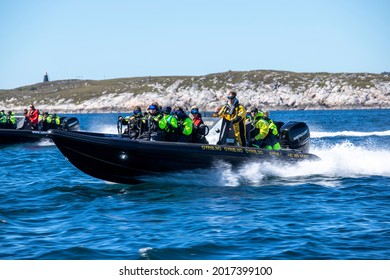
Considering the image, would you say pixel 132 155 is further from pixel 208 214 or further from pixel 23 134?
pixel 23 134

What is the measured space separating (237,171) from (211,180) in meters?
0.68

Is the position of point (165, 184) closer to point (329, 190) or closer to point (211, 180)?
point (211, 180)

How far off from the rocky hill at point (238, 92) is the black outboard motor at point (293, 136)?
105960mm

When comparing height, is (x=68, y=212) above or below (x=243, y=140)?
below

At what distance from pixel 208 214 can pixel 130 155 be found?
345 centimetres

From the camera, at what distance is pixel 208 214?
1105cm

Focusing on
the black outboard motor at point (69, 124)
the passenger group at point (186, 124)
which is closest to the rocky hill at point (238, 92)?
the black outboard motor at point (69, 124)

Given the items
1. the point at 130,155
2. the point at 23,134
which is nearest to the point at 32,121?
the point at 23,134

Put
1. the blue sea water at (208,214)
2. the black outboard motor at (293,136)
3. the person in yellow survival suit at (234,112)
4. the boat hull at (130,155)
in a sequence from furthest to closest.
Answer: the black outboard motor at (293,136), the person in yellow survival suit at (234,112), the boat hull at (130,155), the blue sea water at (208,214)

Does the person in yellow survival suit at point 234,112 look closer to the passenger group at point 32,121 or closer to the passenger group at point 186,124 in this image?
the passenger group at point 186,124

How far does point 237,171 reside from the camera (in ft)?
48.2

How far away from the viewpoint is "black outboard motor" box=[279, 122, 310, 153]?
1662cm

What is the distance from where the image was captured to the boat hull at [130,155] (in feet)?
44.8

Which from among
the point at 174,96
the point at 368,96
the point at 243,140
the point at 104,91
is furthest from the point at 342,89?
the point at 243,140
